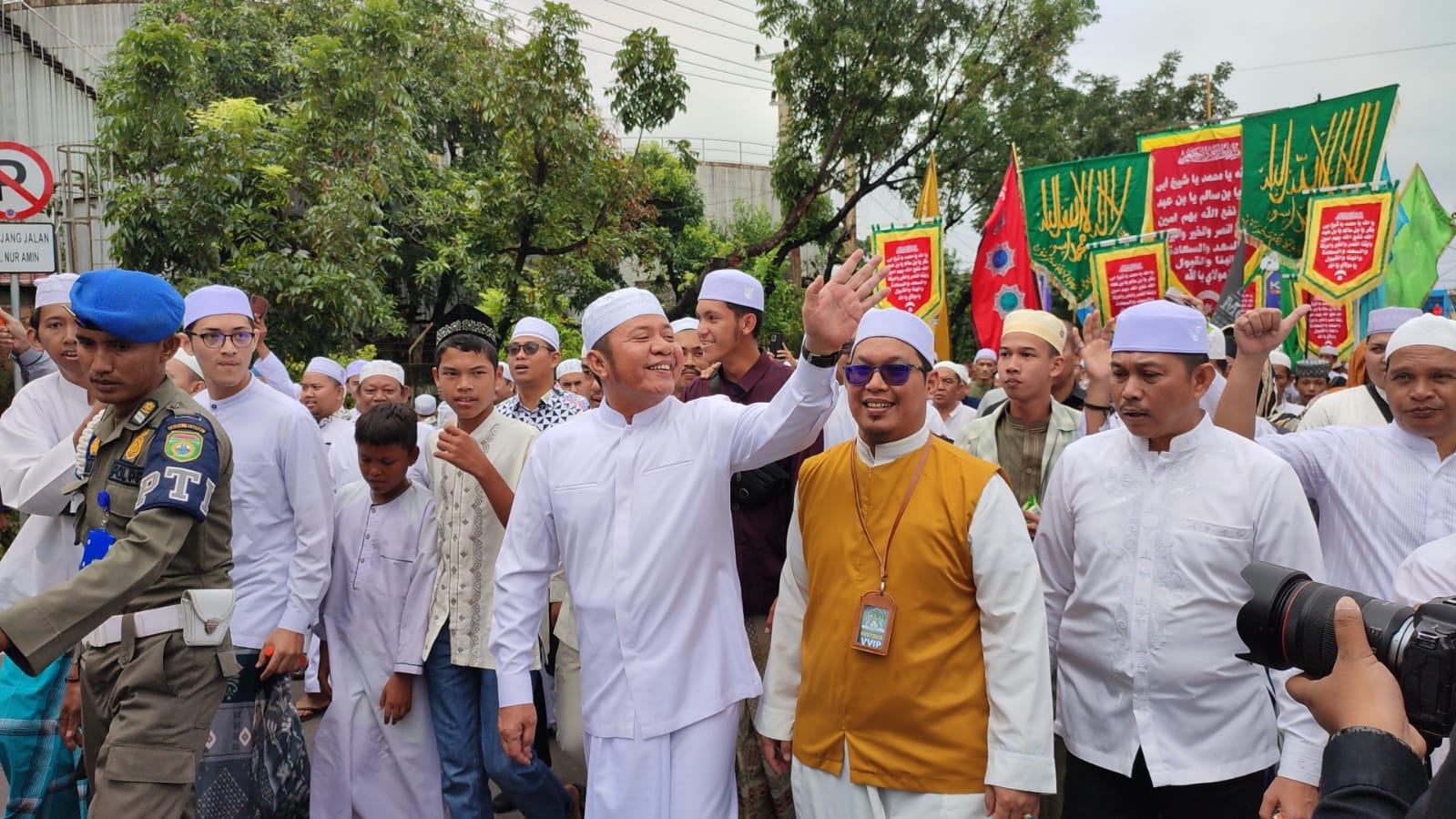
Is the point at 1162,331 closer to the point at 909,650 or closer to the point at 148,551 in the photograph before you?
the point at 909,650

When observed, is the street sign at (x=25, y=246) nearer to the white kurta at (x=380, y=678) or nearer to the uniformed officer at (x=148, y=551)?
the white kurta at (x=380, y=678)

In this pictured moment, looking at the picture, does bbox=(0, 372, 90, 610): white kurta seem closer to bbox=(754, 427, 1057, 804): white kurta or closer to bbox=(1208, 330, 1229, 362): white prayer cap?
bbox=(754, 427, 1057, 804): white kurta

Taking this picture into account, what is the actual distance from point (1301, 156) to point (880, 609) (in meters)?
9.26

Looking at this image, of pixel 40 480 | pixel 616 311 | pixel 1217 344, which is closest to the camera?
pixel 616 311

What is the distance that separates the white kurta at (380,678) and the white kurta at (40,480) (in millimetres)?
1102

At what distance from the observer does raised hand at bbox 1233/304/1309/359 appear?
3.58 meters

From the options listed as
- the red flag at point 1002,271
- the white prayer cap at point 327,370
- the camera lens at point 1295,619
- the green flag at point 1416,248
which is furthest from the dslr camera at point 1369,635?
the green flag at point 1416,248

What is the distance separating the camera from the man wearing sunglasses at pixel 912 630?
2.88m

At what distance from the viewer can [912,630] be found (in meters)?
2.96

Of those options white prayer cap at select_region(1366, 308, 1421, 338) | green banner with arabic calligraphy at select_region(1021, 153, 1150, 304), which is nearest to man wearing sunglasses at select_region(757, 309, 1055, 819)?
white prayer cap at select_region(1366, 308, 1421, 338)

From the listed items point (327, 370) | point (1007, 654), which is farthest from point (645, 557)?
point (327, 370)

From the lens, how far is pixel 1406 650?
1583 mm

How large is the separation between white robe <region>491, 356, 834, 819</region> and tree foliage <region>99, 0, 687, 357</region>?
26.1ft

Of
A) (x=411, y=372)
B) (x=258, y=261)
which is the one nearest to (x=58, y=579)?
(x=258, y=261)
